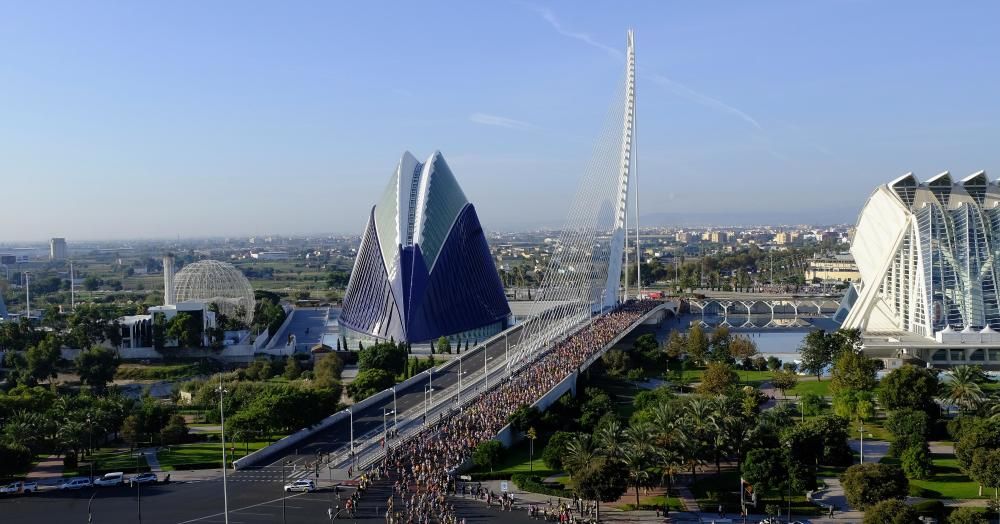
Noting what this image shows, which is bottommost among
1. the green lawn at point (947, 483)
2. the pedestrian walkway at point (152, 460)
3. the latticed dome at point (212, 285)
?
the pedestrian walkway at point (152, 460)

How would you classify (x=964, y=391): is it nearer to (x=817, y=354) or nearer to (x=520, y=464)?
(x=817, y=354)

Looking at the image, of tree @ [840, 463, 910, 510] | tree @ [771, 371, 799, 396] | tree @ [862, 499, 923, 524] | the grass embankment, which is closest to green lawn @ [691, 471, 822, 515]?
tree @ [840, 463, 910, 510]

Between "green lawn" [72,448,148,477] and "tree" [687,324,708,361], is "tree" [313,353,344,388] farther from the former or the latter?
"tree" [687,324,708,361]

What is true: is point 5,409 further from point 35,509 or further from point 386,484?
point 386,484

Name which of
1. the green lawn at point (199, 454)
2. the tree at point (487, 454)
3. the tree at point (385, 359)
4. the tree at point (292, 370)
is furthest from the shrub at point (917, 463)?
the tree at point (292, 370)

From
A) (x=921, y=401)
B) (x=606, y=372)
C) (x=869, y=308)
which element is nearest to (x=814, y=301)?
(x=869, y=308)

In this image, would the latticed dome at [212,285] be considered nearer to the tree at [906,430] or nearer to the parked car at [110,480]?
the parked car at [110,480]
